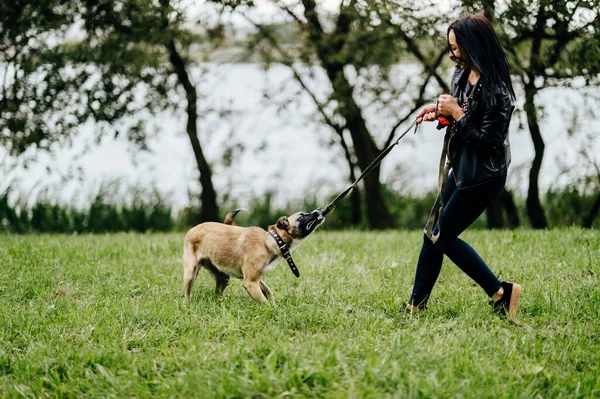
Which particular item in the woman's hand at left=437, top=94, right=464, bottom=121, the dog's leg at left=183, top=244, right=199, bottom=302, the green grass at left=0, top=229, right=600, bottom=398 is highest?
the woman's hand at left=437, top=94, right=464, bottom=121

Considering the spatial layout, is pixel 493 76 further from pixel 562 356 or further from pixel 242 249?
pixel 242 249

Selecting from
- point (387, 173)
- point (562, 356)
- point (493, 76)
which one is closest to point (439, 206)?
point (493, 76)

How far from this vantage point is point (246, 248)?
18.1 ft

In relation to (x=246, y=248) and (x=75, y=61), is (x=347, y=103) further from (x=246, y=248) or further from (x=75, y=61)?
(x=246, y=248)

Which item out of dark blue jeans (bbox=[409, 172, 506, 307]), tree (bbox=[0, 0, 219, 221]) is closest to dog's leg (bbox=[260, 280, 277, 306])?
dark blue jeans (bbox=[409, 172, 506, 307])

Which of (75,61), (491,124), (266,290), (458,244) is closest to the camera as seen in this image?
(491,124)

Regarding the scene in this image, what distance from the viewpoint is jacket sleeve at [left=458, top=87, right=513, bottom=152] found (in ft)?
14.9

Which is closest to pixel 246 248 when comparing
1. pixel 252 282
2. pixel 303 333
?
pixel 252 282

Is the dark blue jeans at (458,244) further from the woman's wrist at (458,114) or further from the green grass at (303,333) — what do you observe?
the woman's wrist at (458,114)

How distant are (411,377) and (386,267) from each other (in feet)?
10.5

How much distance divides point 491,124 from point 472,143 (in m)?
0.20

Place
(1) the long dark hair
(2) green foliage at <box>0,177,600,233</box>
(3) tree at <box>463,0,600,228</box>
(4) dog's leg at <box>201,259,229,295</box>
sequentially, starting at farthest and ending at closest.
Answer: (2) green foliage at <box>0,177,600,233</box> < (3) tree at <box>463,0,600,228</box> < (4) dog's leg at <box>201,259,229,295</box> < (1) the long dark hair

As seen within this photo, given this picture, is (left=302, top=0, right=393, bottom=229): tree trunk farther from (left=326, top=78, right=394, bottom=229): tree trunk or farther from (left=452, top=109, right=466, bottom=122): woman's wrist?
(left=452, top=109, right=466, bottom=122): woman's wrist

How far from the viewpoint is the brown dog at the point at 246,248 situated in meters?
5.45
